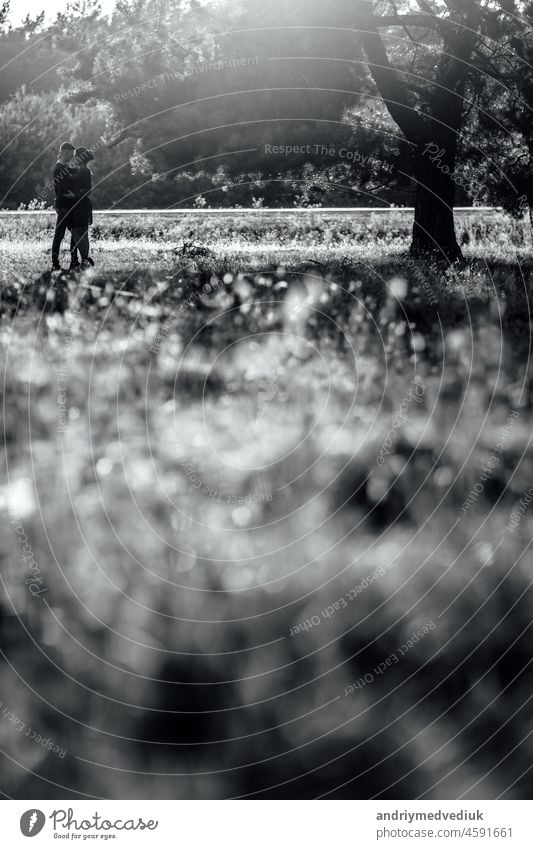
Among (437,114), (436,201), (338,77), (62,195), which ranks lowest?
(62,195)

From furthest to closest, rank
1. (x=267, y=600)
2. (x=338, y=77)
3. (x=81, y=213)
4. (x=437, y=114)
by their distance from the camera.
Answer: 1. (x=437, y=114)
2. (x=338, y=77)
3. (x=81, y=213)
4. (x=267, y=600)

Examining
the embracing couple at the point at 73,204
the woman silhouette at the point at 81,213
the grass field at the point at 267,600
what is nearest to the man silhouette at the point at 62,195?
the embracing couple at the point at 73,204

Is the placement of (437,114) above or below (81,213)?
above

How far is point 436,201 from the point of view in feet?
60.6

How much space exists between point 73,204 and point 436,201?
7842 mm

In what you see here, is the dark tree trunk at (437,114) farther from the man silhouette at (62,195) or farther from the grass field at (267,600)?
the grass field at (267,600)

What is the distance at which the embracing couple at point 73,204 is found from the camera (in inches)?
602

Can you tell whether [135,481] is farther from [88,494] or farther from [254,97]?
[254,97]

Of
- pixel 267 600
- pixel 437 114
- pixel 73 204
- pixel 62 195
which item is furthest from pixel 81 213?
pixel 267 600

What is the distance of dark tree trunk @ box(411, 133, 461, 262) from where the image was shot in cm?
1770

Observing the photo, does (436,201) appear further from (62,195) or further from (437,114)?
(62,195)

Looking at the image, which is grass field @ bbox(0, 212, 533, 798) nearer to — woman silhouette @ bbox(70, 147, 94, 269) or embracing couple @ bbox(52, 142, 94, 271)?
woman silhouette @ bbox(70, 147, 94, 269)

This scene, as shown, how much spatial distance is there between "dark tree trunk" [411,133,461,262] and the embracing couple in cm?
656

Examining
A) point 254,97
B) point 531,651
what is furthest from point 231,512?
point 254,97
